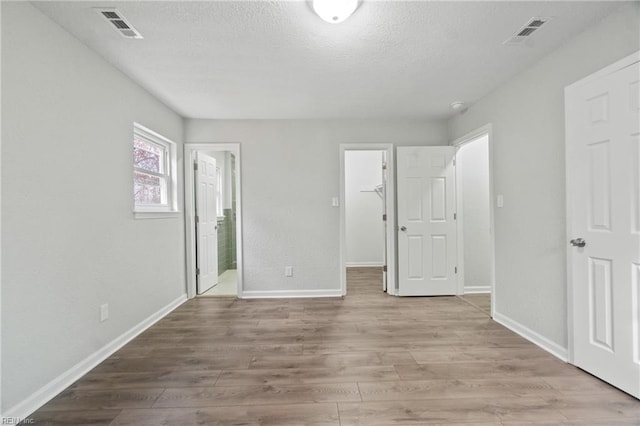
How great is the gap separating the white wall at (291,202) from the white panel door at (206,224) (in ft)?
2.13

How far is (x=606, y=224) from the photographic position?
1.93 m

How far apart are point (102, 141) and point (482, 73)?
3271 millimetres

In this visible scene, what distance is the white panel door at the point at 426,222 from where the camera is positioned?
3.98 meters

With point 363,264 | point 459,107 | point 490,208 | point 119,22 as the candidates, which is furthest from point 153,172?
point 363,264

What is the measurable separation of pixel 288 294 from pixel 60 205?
8.81 feet

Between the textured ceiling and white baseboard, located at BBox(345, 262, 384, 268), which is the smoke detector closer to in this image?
the textured ceiling

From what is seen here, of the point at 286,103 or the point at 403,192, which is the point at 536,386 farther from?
the point at 286,103

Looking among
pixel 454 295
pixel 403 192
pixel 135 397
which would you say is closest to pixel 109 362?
pixel 135 397

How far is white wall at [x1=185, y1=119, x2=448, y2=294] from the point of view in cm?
403

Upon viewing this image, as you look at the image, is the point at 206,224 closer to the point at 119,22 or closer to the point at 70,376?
the point at 70,376

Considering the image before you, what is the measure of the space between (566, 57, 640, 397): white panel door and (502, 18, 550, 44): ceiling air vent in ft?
1.63

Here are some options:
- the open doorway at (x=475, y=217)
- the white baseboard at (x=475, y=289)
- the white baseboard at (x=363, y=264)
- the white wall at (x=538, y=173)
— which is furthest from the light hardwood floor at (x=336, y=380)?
the white baseboard at (x=363, y=264)

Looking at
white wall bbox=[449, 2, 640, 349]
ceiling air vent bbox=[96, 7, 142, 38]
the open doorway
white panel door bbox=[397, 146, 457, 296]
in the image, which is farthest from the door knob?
ceiling air vent bbox=[96, 7, 142, 38]

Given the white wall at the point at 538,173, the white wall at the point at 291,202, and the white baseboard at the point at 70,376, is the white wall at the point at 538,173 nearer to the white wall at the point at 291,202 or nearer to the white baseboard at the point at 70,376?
the white wall at the point at 291,202
